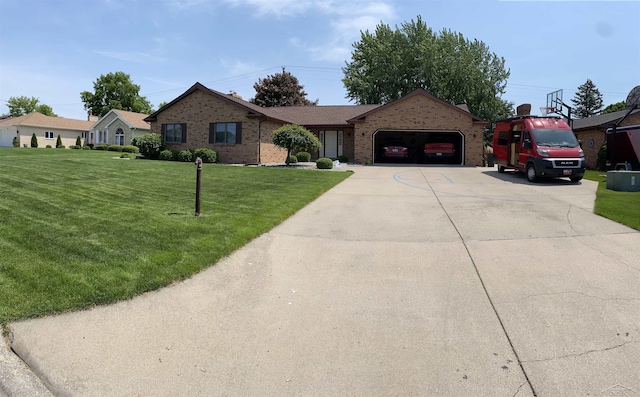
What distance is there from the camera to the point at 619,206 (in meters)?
9.91

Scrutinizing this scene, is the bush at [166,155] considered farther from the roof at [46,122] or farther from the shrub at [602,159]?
the roof at [46,122]

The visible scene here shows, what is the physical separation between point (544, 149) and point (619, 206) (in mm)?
6419

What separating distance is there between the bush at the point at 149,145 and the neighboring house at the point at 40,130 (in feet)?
96.7

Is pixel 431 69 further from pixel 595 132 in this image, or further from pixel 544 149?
pixel 544 149

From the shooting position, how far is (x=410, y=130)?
27.3 metres

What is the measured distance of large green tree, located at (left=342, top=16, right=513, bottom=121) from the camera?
4247 cm

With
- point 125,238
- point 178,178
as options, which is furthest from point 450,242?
point 178,178

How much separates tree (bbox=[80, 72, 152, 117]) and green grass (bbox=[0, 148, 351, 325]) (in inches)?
2719

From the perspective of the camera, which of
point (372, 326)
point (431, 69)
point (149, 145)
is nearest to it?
point (372, 326)

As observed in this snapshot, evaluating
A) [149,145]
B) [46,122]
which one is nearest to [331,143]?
[149,145]

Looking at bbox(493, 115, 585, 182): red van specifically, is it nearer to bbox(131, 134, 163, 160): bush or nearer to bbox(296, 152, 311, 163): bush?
bbox(296, 152, 311, 163): bush

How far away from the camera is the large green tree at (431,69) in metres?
42.5

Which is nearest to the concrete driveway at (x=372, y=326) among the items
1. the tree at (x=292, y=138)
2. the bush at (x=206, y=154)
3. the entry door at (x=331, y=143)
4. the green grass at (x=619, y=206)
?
the green grass at (x=619, y=206)

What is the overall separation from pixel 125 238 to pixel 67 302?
2.07m
